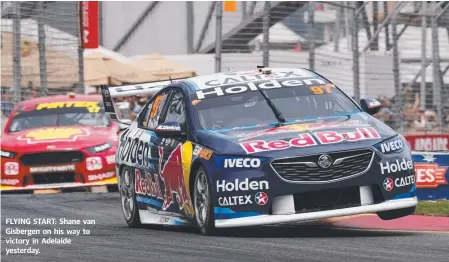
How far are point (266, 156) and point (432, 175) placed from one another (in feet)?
14.2

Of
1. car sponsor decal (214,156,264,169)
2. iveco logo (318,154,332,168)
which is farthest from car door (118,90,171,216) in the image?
iveco logo (318,154,332,168)

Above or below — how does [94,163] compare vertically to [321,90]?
below

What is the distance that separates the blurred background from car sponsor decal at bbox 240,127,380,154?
38.8 ft

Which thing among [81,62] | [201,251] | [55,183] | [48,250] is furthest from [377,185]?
[81,62]

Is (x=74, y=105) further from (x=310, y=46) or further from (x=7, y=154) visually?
(x=310, y=46)

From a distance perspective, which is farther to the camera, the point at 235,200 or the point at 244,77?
the point at 244,77

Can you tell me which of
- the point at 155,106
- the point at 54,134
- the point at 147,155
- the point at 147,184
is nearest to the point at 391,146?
the point at 147,155

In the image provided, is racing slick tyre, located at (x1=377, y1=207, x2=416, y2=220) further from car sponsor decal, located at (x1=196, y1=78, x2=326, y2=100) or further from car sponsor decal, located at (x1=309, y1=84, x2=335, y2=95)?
car sponsor decal, located at (x1=196, y1=78, x2=326, y2=100)

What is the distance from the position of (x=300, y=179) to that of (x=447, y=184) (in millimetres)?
4212

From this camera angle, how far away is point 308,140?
10656 mm

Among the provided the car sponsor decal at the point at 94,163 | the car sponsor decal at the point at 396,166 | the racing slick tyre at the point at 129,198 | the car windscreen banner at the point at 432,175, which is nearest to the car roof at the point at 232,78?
the racing slick tyre at the point at 129,198

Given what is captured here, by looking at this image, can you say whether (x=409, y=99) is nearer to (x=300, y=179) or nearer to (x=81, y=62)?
(x=81, y=62)

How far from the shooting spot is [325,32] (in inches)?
943

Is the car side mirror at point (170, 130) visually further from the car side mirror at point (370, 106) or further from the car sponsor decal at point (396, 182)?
the car sponsor decal at point (396, 182)
